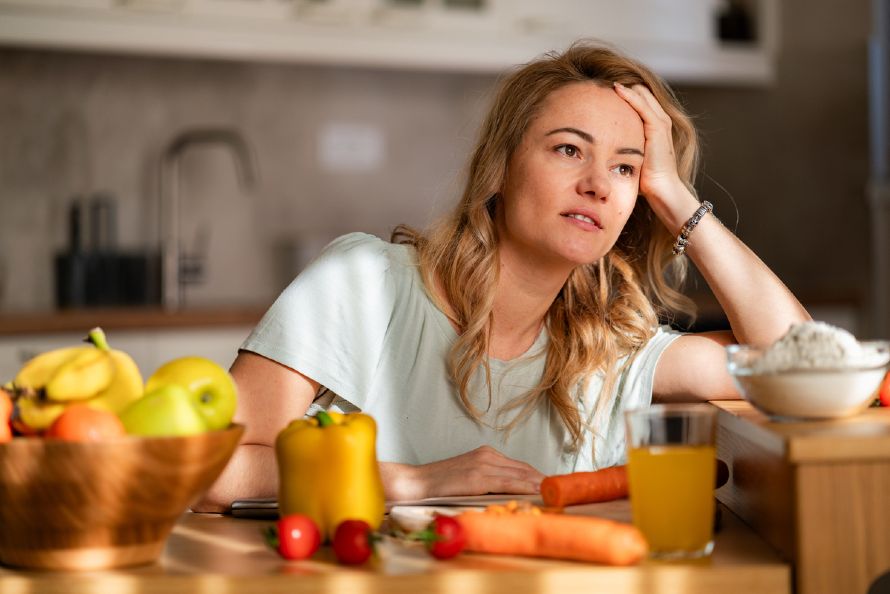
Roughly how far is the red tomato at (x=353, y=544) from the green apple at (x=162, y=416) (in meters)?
0.15

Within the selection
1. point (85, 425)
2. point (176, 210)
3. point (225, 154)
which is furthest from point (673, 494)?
point (225, 154)

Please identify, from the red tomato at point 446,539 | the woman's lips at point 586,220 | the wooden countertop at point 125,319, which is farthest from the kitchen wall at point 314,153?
the red tomato at point 446,539

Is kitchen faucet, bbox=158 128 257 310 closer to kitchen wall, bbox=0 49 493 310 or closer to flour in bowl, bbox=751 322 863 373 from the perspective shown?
kitchen wall, bbox=0 49 493 310

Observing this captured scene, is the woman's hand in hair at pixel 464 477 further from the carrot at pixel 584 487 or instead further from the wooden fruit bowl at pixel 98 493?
the wooden fruit bowl at pixel 98 493

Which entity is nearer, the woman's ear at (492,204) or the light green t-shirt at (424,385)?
the light green t-shirt at (424,385)

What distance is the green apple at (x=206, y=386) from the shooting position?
1.00 metres

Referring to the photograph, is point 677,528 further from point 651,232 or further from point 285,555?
point 651,232

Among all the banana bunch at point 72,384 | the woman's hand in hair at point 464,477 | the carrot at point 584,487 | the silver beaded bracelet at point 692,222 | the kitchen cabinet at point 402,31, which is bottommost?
the woman's hand in hair at point 464,477

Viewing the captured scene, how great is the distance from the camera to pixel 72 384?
985 mm

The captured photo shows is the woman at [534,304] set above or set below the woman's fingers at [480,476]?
above

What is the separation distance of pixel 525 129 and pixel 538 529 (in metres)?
0.80

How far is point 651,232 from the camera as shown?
1.81 meters

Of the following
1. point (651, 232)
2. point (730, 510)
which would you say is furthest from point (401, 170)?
point (730, 510)

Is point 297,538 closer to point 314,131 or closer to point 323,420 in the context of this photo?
point 323,420
